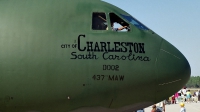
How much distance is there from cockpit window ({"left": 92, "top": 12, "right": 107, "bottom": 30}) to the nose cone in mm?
1633

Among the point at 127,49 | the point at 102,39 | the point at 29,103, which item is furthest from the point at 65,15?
the point at 29,103

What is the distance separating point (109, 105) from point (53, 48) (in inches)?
79.4

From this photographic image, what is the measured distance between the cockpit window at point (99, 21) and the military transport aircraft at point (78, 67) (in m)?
0.09

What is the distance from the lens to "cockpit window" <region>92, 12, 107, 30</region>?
9250 mm

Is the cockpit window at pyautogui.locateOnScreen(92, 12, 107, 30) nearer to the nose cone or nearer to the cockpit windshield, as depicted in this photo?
the cockpit windshield

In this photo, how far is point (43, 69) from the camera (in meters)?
8.79

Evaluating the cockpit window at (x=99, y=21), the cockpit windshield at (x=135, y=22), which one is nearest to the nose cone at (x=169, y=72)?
the cockpit windshield at (x=135, y=22)

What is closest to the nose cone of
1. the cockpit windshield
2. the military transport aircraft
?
the military transport aircraft

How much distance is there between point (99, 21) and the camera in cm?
937

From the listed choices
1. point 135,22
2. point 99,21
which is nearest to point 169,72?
point 135,22

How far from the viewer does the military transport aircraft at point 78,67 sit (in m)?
8.85

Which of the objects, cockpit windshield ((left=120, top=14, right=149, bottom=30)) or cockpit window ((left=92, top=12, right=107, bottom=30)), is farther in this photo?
cockpit windshield ((left=120, top=14, right=149, bottom=30))

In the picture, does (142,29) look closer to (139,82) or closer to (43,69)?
(139,82)

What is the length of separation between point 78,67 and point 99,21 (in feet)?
4.62
